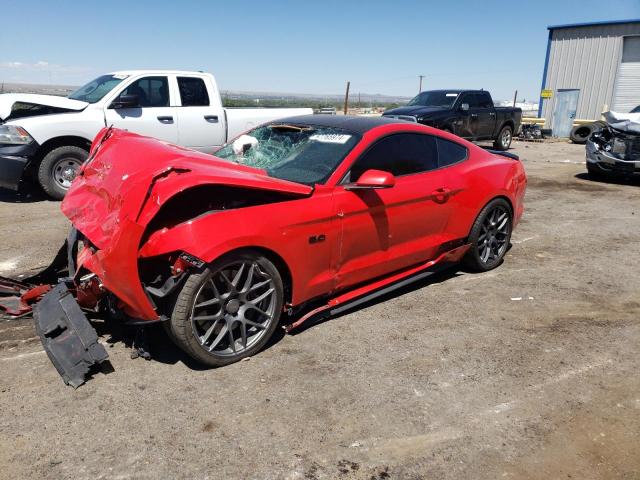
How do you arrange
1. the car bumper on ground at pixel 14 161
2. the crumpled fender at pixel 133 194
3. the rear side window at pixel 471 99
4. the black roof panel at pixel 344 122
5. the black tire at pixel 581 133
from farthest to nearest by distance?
the black tire at pixel 581 133, the rear side window at pixel 471 99, the car bumper on ground at pixel 14 161, the black roof panel at pixel 344 122, the crumpled fender at pixel 133 194

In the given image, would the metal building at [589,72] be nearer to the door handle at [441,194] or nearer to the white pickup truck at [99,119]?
the white pickup truck at [99,119]

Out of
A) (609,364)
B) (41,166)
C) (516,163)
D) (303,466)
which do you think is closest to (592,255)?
(516,163)

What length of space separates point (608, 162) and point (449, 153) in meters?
7.55

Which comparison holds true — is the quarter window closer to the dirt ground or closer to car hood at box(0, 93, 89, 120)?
car hood at box(0, 93, 89, 120)

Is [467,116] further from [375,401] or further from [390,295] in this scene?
[375,401]

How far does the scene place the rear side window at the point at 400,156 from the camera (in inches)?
157

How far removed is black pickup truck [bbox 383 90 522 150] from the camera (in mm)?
13414

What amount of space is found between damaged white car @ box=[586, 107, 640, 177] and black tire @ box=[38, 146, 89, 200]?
9825 millimetres

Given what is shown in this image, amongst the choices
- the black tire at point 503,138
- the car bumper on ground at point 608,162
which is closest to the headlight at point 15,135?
the car bumper on ground at point 608,162

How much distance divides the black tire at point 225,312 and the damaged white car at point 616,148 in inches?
372

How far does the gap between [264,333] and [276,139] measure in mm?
1788

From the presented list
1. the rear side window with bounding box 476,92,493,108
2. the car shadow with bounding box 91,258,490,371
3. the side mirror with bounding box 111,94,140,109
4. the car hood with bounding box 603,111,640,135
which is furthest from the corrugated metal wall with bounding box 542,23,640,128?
the car shadow with bounding box 91,258,490,371

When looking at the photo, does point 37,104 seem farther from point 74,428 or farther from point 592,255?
point 592,255

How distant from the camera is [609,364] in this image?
357 cm
